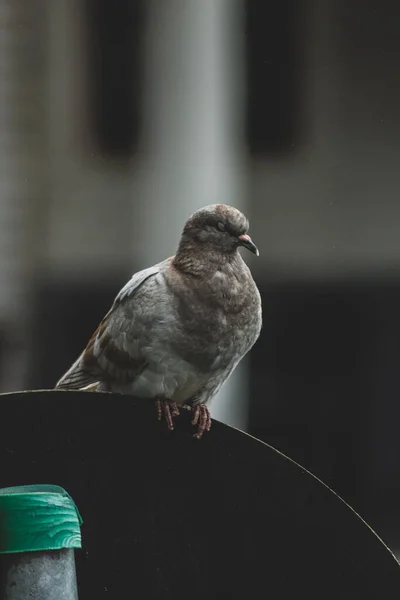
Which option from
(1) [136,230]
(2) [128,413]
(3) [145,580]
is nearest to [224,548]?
(3) [145,580]

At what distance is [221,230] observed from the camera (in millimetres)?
3268

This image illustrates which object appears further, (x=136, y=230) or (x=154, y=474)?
(x=136, y=230)

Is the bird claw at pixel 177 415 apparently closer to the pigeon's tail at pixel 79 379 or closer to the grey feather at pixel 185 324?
the grey feather at pixel 185 324

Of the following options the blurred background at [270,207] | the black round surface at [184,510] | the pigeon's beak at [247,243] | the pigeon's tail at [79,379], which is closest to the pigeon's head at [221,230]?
the pigeon's beak at [247,243]

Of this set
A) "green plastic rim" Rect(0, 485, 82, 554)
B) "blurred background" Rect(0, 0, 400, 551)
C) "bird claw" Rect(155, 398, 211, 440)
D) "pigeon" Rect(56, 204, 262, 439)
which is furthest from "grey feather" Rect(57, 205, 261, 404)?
"blurred background" Rect(0, 0, 400, 551)

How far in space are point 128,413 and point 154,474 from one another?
12 cm

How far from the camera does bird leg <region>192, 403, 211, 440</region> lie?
2319 millimetres

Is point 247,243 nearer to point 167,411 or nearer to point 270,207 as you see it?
point 167,411

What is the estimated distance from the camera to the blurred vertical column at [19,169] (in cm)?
717

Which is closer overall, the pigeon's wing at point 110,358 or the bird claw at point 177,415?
the bird claw at point 177,415

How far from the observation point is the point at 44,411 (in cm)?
214

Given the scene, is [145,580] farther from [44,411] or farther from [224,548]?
[44,411]

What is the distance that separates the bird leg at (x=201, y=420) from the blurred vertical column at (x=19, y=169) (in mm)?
4482

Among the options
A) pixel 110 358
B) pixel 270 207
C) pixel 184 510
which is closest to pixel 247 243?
pixel 110 358
